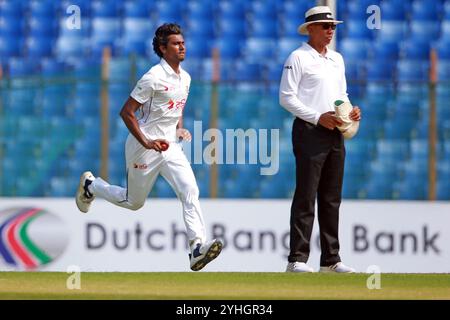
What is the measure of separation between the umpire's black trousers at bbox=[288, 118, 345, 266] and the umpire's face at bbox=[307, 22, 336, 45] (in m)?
0.66

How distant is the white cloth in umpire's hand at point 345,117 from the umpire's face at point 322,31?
0.49 m

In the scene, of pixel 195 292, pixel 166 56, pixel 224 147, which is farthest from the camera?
pixel 224 147

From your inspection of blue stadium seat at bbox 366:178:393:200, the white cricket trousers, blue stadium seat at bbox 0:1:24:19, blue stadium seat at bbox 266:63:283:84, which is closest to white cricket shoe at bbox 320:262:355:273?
the white cricket trousers

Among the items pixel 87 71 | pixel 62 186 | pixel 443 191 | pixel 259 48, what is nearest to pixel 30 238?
pixel 62 186

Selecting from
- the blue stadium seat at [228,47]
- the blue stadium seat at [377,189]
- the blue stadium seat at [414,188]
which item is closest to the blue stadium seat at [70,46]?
the blue stadium seat at [228,47]

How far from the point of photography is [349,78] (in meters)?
14.1

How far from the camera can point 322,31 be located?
9.79m

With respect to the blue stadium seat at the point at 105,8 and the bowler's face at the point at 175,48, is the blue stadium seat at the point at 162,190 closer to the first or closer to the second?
the blue stadium seat at the point at 105,8

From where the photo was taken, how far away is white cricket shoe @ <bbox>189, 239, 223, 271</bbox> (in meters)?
8.86

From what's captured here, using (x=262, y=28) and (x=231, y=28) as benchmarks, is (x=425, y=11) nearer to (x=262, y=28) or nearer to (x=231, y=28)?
(x=262, y=28)

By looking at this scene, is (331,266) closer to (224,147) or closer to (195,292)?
(195,292)

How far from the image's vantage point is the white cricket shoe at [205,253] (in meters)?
8.86

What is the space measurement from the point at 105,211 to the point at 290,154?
2.21 m
